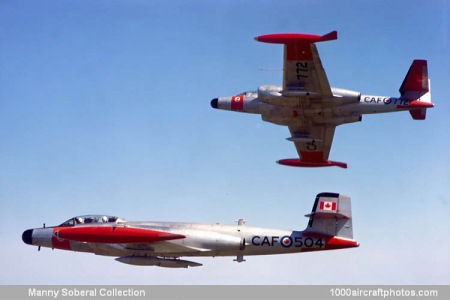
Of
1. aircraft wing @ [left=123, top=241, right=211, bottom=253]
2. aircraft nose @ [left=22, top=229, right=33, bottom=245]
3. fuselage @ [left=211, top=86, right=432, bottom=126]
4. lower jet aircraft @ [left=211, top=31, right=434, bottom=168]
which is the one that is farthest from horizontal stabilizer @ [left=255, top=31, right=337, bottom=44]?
aircraft nose @ [left=22, top=229, right=33, bottom=245]

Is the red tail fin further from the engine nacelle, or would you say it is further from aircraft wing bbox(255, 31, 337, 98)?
the engine nacelle

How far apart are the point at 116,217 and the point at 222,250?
215 inches

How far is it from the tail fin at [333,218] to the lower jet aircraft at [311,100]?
14.0 ft

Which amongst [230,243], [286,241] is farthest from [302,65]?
[230,243]

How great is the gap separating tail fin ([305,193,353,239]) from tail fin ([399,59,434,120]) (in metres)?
5.65

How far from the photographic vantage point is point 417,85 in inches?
1566

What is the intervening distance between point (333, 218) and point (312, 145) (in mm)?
6589

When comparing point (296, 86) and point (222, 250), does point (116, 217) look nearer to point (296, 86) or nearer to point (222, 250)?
point (222, 250)

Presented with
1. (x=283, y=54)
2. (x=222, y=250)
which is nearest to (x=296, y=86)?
(x=283, y=54)

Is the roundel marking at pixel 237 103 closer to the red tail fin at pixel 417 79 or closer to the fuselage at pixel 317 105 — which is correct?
the fuselage at pixel 317 105

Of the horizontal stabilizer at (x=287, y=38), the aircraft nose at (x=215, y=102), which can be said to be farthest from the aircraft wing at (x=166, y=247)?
the horizontal stabilizer at (x=287, y=38)

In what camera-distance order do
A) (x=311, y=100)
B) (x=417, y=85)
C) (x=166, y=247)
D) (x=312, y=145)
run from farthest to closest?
(x=312, y=145) < (x=417, y=85) < (x=311, y=100) < (x=166, y=247)

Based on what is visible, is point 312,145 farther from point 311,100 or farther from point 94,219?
point 94,219

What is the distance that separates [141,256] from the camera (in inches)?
1465
